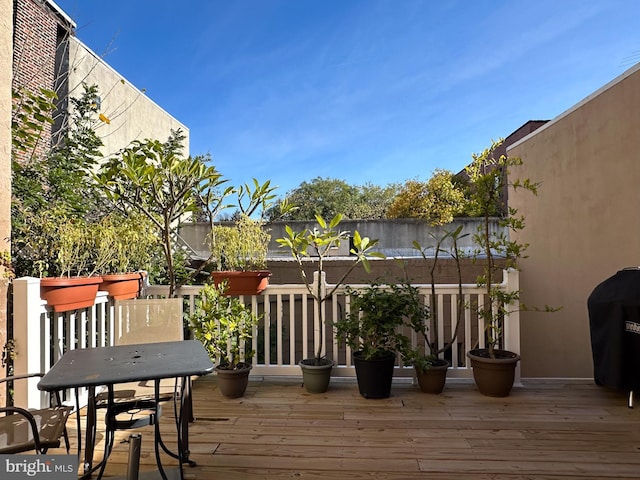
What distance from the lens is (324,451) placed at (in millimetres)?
2174

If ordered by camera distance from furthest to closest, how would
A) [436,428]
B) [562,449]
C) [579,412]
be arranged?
[579,412] < [436,428] < [562,449]

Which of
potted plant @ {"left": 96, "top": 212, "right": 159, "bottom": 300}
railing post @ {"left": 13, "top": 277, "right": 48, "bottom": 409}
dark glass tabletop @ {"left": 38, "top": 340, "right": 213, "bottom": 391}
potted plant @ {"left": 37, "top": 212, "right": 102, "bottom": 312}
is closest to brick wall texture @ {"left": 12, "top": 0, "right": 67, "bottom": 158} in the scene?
potted plant @ {"left": 96, "top": 212, "right": 159, "bottom": 300}

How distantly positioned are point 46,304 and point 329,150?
54.0 feet

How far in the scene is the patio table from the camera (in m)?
1.49

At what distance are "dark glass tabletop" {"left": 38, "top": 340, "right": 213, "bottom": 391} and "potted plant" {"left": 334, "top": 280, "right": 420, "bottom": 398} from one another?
140cm

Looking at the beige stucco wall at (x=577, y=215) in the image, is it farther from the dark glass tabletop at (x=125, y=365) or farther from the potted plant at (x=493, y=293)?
the dark glass tabletop at (x=125, y=365)

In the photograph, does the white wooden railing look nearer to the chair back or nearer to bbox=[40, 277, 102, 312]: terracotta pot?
bbox=[40, 277, 102, 312]: terracotta pot

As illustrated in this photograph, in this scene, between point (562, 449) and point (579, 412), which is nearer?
point (562, 449)

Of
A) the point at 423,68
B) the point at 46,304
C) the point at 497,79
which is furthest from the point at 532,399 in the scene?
the point at 423,68

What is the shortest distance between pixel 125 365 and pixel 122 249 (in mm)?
1535

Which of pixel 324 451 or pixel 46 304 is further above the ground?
pixel 46 304

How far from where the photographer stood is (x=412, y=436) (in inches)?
92.3

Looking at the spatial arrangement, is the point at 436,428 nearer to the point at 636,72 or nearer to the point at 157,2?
the point at 636,72

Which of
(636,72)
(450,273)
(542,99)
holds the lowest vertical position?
(450,273)
